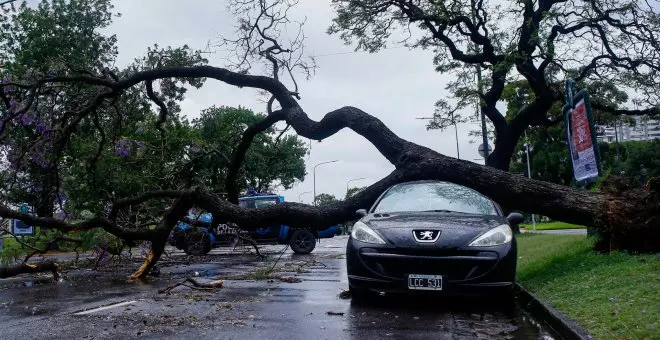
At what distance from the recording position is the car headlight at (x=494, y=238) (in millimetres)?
6762

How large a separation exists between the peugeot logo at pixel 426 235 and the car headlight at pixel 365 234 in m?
0.39

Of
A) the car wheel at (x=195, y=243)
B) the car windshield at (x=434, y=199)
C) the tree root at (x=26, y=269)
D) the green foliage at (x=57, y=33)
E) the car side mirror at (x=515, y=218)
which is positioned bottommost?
the tree root at (x=26, y=269)

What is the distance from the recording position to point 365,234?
7.16 metres

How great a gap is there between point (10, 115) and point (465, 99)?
14.1 m

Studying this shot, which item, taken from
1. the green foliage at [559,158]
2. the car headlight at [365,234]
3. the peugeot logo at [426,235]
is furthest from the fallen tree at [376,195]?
the green foliage at [559,158]

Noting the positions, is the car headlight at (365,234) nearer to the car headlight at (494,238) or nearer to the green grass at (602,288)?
the car headlight at (494,238)

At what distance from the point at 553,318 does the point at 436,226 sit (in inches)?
64.3

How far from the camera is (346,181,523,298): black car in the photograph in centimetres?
663

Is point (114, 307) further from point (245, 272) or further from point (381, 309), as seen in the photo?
point (245, 272)

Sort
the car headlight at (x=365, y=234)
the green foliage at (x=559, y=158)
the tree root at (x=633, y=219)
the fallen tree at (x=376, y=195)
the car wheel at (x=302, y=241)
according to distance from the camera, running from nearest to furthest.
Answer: the car headlight at (x=365, y=234), the tree root at (x=633, y=219), the fallen tree at (x=376, y=195), the car wheel at (x=302, y=241), the green foliage at (x=559, y=158)

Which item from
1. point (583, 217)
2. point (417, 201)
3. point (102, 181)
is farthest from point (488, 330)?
point (102, 181)

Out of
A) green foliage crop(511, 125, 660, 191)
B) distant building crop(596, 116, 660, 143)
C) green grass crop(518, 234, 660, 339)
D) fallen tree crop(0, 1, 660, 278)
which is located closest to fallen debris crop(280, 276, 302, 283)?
fallen tree crop(0, 1, 660, 278)

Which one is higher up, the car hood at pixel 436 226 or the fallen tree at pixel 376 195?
the fallen tree at pixel 376 195

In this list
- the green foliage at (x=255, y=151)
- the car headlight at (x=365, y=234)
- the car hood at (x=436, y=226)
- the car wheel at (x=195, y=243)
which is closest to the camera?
the car hood at (x=436, y=226)
